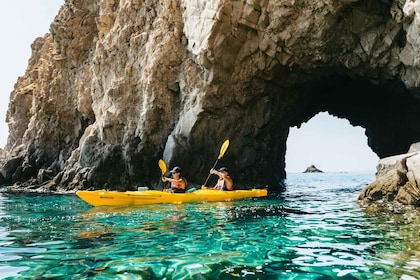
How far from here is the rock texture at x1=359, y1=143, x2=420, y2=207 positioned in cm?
958

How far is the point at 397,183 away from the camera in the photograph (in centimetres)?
1016

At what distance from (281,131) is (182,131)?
7.25m

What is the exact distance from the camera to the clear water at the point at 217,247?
434cm

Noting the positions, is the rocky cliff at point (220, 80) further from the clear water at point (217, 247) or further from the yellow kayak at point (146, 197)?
the clear water at point (217, 247)

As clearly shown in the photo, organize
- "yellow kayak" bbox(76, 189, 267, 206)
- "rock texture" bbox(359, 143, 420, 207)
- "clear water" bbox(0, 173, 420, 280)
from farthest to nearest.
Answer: "yellow kayak" bbox(76, 189, 267, 206) → "rock texture" bbox(359, 143, 420, 207) → "clear water" bbox(0, 173, 420, 280)

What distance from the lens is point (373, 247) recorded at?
5.39m

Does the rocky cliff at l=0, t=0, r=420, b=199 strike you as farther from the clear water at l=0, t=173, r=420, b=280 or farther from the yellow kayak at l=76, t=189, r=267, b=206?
the clear water at l=0, t=173, r=420, b=280

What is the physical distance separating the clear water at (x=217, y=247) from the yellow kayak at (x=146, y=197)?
9.93 ft

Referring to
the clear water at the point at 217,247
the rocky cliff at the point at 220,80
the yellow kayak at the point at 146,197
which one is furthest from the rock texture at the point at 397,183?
the yellow kayak at the point at 146,197

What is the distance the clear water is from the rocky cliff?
7654 mm

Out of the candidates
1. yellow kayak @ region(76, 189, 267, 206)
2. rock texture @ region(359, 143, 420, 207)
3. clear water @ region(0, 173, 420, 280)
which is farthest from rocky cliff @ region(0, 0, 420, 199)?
clear water @ region(0, 173, 420, 280)

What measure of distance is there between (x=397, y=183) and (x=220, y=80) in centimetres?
1042

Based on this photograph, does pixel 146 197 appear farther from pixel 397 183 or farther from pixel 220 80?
pixel 220 80

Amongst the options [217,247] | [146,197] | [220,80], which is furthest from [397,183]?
[220,80]
